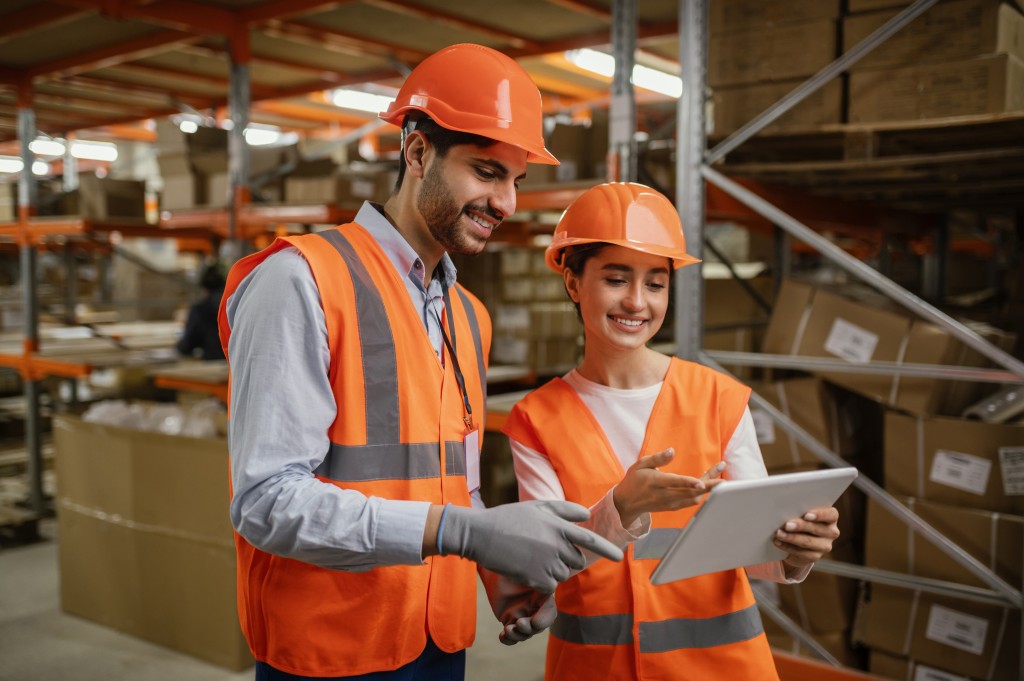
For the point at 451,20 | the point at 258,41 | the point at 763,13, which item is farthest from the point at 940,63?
the point at 258,41

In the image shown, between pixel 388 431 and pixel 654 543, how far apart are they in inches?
29.5

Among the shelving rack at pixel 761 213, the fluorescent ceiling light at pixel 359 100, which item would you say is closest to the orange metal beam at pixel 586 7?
the shelving rack at pixel 761 213

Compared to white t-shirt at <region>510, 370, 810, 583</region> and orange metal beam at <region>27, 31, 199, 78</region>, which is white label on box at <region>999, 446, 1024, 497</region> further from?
orange metal beam at <region>27, 31, 199, 78</region>

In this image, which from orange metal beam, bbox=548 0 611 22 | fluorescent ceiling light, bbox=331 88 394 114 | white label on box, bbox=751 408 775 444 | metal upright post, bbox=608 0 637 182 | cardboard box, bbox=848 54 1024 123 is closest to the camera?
cardboard box, bbox=848 54 1024 123

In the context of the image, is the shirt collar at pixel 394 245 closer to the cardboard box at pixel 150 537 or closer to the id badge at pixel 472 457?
the id badge at pixel 472 457

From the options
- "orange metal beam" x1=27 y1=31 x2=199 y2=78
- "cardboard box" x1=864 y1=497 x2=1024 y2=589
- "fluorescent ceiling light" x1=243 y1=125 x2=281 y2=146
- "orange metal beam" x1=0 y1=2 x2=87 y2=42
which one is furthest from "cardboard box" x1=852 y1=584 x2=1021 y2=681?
"fluorescent ceiling light" x1=243 y1=125 x2=281 y2=146

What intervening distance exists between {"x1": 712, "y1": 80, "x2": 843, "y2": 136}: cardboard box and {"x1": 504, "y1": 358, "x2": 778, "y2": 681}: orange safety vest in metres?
1.94

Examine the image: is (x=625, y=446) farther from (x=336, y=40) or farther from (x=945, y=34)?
(x=336, y=40)

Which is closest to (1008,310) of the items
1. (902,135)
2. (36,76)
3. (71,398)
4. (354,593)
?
(902,135)

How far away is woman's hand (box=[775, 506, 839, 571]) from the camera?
5.68ft

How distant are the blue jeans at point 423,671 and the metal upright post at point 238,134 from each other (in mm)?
4626

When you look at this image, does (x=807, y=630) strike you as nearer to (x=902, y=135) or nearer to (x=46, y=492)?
(x=902, y=135)

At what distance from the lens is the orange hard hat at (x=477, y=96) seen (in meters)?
1.72

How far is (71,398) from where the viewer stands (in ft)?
27.1
